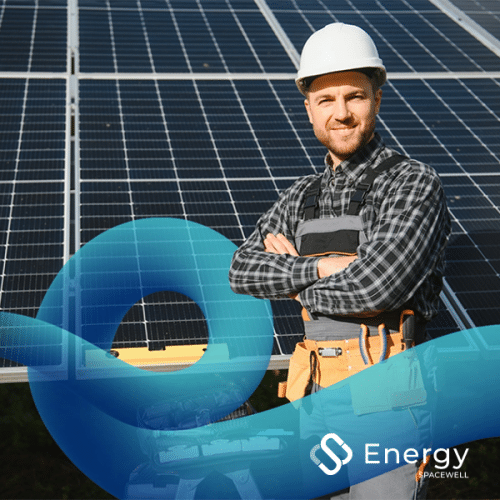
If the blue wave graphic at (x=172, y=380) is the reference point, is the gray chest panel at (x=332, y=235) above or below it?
above

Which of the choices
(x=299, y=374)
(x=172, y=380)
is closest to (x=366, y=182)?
(x=299, y=374)

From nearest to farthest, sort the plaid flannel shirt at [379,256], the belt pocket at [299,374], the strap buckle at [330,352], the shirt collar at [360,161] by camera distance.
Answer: the plaid flannel shirt at [379,256], the strap buckle at [330,352], the belt pocket at [299,374], the shirt collar at [360,161]

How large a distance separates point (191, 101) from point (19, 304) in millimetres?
3004

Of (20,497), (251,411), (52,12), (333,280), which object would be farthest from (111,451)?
(52,12)

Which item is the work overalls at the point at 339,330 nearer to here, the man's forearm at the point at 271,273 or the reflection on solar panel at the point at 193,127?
the man's forearm at the point at 271,273

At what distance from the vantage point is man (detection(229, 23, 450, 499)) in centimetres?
301

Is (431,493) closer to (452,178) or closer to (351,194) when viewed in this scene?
(452,178)

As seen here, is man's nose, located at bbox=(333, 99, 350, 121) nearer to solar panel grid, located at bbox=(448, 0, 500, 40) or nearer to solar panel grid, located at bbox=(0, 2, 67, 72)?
solar panel grid, located at bbox=(0, 2, 67, 72)

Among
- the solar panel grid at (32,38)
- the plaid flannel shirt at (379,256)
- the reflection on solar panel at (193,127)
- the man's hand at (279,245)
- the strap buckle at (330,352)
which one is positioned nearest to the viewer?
the plaid flannel shirt at (379,256)

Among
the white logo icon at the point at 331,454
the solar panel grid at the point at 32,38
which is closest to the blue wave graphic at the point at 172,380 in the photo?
the white logo icon at the point at 331,454

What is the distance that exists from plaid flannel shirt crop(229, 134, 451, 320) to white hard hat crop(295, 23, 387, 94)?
14.1 inches

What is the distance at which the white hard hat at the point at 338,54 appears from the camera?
3326mm

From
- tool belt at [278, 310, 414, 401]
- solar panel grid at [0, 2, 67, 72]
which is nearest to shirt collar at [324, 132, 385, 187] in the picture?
tool belt at [278, 310, 414, 401]

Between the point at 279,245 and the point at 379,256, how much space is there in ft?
2.14
